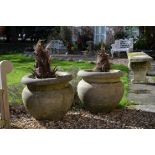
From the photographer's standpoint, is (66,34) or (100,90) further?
(66,34)

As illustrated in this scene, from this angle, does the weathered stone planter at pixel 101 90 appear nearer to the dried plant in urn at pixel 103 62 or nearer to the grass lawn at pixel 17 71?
the dried plant in urn at pixel 103 62

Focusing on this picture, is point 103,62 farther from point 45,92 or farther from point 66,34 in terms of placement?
point 66,34

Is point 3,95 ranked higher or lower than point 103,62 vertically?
lower

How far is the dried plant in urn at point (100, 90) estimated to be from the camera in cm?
484

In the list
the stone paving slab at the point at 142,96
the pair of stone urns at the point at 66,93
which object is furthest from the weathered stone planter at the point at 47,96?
the stone paving slab at the point at 142,96

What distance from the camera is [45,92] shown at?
437 cm

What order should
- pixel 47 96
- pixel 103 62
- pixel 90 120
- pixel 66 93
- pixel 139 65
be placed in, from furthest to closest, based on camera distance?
1. pixel 139 65
2. pixel 103 62
3. pixel 90 120
4. pixel 66 93
5. pixel 47 96

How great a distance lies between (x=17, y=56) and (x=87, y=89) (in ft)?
5.68

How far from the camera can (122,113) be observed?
5.04m

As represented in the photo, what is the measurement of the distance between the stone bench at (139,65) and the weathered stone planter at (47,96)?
2789 millimetres

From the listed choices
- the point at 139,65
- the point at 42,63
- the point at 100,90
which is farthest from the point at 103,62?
the point at 139,65

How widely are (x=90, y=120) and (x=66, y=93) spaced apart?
0.53m

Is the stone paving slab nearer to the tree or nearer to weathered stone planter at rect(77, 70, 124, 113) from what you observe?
weathered stone planter at rect(77, 70, 124, 113)
